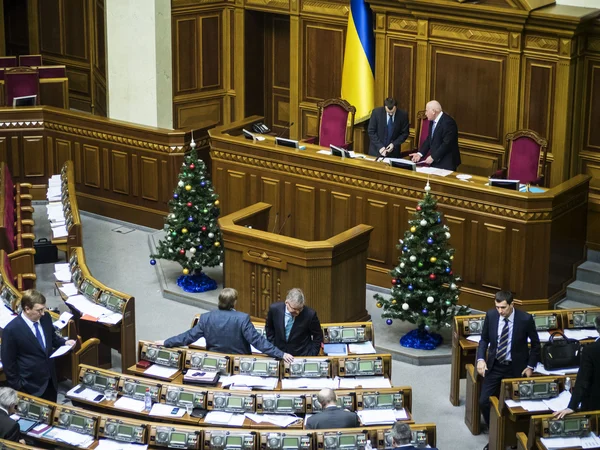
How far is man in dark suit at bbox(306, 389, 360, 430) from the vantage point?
8.50 metres

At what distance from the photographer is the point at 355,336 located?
34.4 ft

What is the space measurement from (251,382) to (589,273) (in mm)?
5196

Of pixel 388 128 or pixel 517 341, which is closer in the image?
pixel 517 341

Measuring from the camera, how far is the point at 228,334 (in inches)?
392

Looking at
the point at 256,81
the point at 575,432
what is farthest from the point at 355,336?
the point at 256,81

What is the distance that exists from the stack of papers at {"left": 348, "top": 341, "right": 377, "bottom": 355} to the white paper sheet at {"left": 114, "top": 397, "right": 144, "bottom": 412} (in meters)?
2.01

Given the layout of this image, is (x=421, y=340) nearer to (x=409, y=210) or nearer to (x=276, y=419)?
(x=409, y=210)

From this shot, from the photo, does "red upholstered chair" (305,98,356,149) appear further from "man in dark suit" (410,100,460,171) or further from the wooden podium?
the wooden podium

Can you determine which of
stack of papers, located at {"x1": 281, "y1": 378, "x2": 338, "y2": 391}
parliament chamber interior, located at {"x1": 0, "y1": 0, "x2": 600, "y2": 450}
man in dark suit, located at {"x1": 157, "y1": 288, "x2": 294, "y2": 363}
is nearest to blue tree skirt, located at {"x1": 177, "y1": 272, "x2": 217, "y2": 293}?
parliament chamber interior, located at {"x1": 0, "y1": 0, "x2": 600, "y2": 450}

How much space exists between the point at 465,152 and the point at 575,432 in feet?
21.6

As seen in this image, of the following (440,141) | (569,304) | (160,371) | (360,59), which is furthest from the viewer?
(360,59)

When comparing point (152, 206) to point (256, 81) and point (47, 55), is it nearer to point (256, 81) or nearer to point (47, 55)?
point (256, 81)

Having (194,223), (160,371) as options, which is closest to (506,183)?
(194,223)

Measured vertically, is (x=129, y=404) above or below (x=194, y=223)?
below
